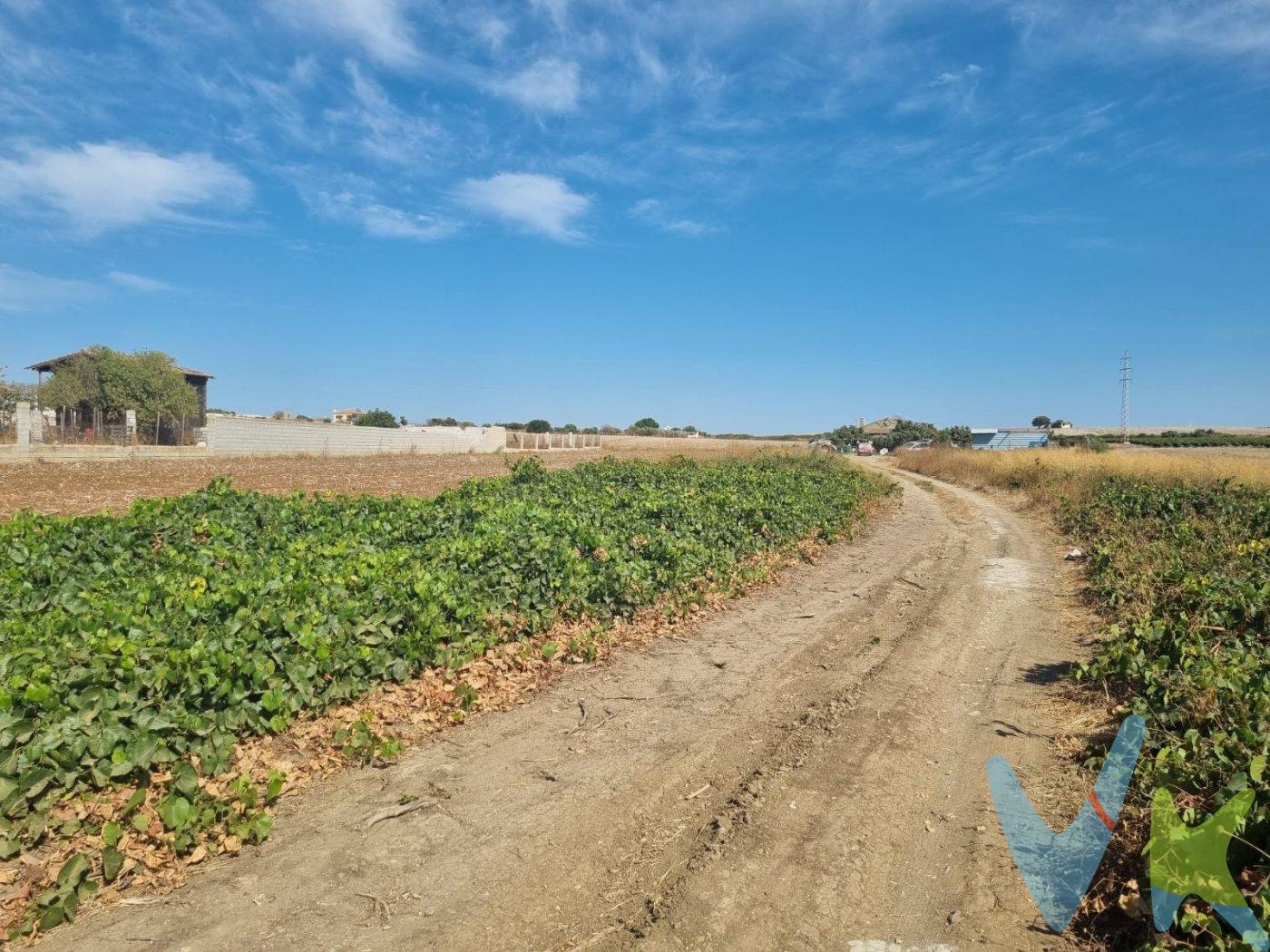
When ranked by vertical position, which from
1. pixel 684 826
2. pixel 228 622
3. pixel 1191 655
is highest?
pixel 228 622

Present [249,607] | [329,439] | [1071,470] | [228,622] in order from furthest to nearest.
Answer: [329,439]
[1071,470]
[249,607]
[228,622]

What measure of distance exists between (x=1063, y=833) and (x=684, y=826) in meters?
2.06

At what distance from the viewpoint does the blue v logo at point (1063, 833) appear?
11.2 ft

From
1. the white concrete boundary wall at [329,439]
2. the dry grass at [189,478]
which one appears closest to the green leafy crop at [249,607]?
the dry grass at [189,478]

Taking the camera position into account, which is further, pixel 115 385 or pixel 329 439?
pixel 329 439

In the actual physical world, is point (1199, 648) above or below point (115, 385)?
below

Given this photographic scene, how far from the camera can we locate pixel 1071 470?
24.5 metres

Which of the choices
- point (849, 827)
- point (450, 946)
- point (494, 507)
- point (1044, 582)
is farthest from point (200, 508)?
point (1044, 582)

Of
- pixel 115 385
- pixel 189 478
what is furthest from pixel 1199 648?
pixel 115 385

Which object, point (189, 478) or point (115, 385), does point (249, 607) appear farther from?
point (115, 385)

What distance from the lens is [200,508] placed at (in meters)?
9.97

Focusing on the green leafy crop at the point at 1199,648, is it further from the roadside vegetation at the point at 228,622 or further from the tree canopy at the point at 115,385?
the tree canopy at the point at 115,385

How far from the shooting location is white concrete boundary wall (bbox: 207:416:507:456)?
4119 centimetres

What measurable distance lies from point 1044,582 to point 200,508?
1224 cm
